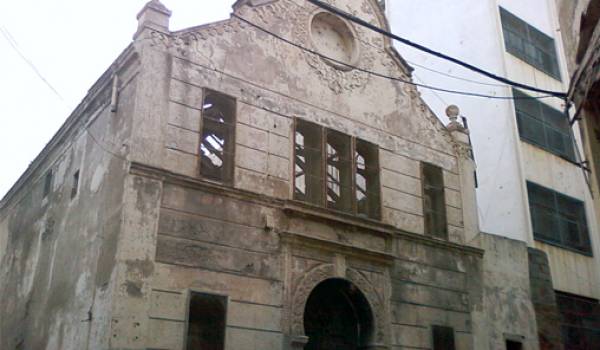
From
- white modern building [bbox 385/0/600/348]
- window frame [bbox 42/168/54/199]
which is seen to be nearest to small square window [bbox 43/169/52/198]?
window frame [bbox 42/168/54/199]

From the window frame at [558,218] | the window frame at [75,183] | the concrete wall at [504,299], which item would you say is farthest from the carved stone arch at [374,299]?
the window frame at [558,218]

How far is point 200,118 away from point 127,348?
4363 millimetres

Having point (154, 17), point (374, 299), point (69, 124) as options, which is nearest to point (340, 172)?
point (374, 299)

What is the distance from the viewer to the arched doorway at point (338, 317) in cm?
1320

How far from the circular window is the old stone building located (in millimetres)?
35

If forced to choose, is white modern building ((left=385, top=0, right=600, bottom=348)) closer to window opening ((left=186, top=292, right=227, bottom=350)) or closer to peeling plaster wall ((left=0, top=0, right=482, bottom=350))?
peeling plaster wall ((left=0, top=0, right=482, bottom=350))

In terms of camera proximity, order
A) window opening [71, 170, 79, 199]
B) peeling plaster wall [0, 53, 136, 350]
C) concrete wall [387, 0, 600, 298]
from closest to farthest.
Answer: peeling plaster wall [0, 53, 136, 350] → window opening [71, 170, 79, 199] → concrete wall [387, 0, 600, 298]

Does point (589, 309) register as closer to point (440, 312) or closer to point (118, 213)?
point (440, 312)

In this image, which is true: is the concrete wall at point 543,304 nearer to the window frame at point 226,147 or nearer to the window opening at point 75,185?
the window frame at point 226,147

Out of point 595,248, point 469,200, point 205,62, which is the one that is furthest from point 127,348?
point 595,248

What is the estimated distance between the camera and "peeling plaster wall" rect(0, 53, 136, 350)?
11203 millimetres

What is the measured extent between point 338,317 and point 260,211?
9.50 ft

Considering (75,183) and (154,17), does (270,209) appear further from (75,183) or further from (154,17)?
(75,183)

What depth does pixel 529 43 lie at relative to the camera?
929 inches
